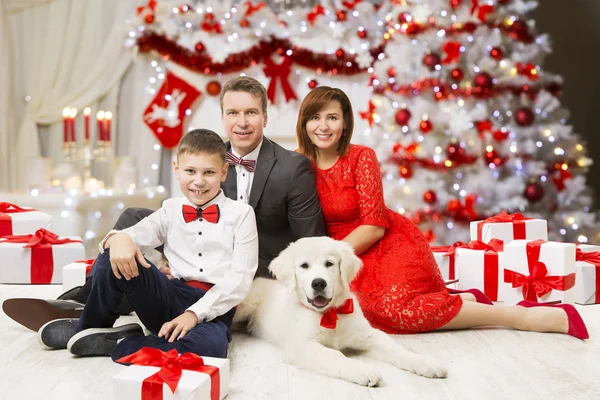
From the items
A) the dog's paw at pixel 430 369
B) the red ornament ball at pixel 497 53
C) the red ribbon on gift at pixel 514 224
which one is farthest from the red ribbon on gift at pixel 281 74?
the dog's paw at pixel 430 369

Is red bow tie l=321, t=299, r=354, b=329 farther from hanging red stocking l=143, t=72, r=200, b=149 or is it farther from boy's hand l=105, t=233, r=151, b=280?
hanging red stocking l=143, t=72, r=200, b=149

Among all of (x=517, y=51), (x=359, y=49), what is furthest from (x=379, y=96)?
(x=517, y=51)

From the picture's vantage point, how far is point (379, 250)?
2.67 meters

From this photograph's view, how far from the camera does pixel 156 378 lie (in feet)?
5.41

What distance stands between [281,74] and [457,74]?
1632 millimetres

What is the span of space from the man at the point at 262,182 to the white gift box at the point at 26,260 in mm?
995

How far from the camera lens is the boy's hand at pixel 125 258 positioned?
6.51ft

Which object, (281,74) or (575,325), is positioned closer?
(575,325)

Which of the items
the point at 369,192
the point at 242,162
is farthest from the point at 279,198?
the point at 369,192

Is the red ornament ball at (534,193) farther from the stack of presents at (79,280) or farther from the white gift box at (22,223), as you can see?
the white gift box at (22,223)

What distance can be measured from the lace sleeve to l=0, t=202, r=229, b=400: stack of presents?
104 cm

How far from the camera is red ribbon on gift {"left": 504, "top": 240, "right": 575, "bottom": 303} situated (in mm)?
2969

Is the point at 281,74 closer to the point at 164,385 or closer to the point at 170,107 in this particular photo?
the point at 170,107

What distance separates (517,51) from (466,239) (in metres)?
1.48
